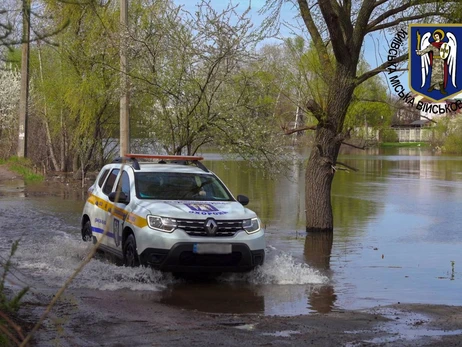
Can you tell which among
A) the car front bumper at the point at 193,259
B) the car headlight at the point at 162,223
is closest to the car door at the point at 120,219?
the car headlight at the point at 162,223

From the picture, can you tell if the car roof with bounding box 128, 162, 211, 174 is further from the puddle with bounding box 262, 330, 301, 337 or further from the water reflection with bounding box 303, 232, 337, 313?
the puddle with bounding box 262, 330, 301, 337

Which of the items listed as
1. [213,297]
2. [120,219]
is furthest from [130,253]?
[213,297]

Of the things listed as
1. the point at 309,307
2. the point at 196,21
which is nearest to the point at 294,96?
the point at 196,21

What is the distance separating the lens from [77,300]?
8.45 meters

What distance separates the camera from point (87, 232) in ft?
41.4

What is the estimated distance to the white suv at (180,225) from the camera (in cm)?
964

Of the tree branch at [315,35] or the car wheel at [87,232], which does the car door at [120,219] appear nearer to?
the car wheel at [87,232]

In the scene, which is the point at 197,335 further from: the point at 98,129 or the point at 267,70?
the point at 98,129

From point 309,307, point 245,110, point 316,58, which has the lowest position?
point 309,307

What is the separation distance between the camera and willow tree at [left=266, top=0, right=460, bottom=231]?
1487cm

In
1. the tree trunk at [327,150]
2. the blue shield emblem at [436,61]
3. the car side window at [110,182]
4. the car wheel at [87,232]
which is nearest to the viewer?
the car side window at [110,182]

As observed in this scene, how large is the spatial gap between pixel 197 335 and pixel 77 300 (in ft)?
6.92

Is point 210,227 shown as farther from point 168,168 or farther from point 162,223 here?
point 168,168

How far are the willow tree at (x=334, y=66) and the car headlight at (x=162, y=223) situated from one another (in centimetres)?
627
